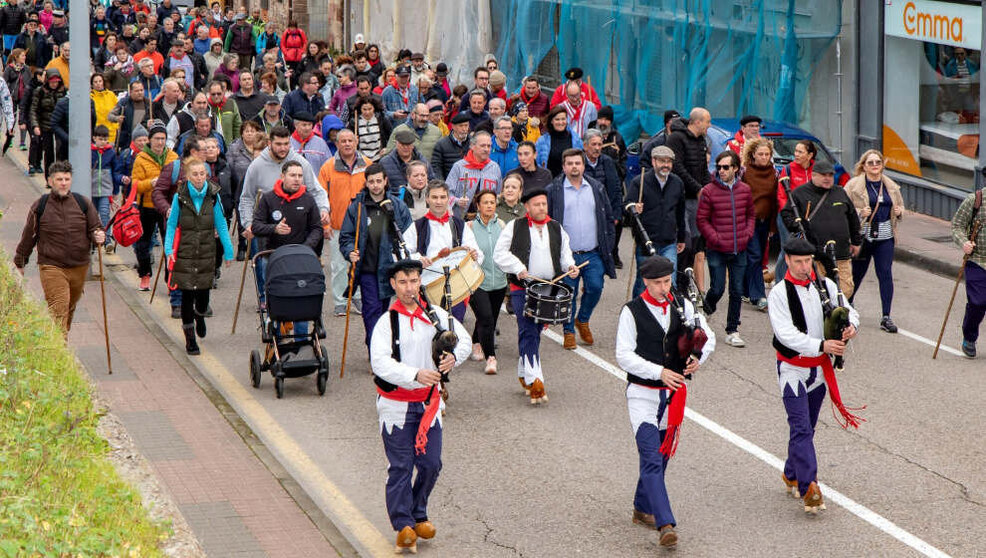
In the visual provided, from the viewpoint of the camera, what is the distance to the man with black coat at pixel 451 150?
55.3ft

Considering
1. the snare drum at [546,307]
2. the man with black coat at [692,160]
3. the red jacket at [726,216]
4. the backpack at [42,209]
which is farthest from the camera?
the man with black coat at [692,160]

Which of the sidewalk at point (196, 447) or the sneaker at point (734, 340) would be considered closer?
the sidewalk at point (196, 447)

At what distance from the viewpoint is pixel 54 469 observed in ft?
30.1

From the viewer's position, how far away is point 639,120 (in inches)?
1034

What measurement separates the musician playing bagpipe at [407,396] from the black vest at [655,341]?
45.3 inches

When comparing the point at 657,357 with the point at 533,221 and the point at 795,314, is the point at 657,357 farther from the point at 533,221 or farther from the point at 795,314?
the point at 533,221

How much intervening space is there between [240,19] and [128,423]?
993 inches

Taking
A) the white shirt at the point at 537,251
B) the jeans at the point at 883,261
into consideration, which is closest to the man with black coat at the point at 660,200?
the white shirt at the point at 537,251

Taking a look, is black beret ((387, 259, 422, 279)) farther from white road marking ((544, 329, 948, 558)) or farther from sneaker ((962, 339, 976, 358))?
sneaker ((962, 339, 976, 358))

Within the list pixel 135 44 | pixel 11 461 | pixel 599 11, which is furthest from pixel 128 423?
pixel 135 44

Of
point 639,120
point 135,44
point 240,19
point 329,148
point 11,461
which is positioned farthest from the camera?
point 240,19

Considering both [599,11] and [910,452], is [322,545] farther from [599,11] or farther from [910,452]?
[599,11]

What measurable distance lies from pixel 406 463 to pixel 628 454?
2.58m

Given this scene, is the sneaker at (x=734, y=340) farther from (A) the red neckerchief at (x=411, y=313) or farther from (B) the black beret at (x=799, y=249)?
(A) the red neckerchief at (x=411, y=313)
